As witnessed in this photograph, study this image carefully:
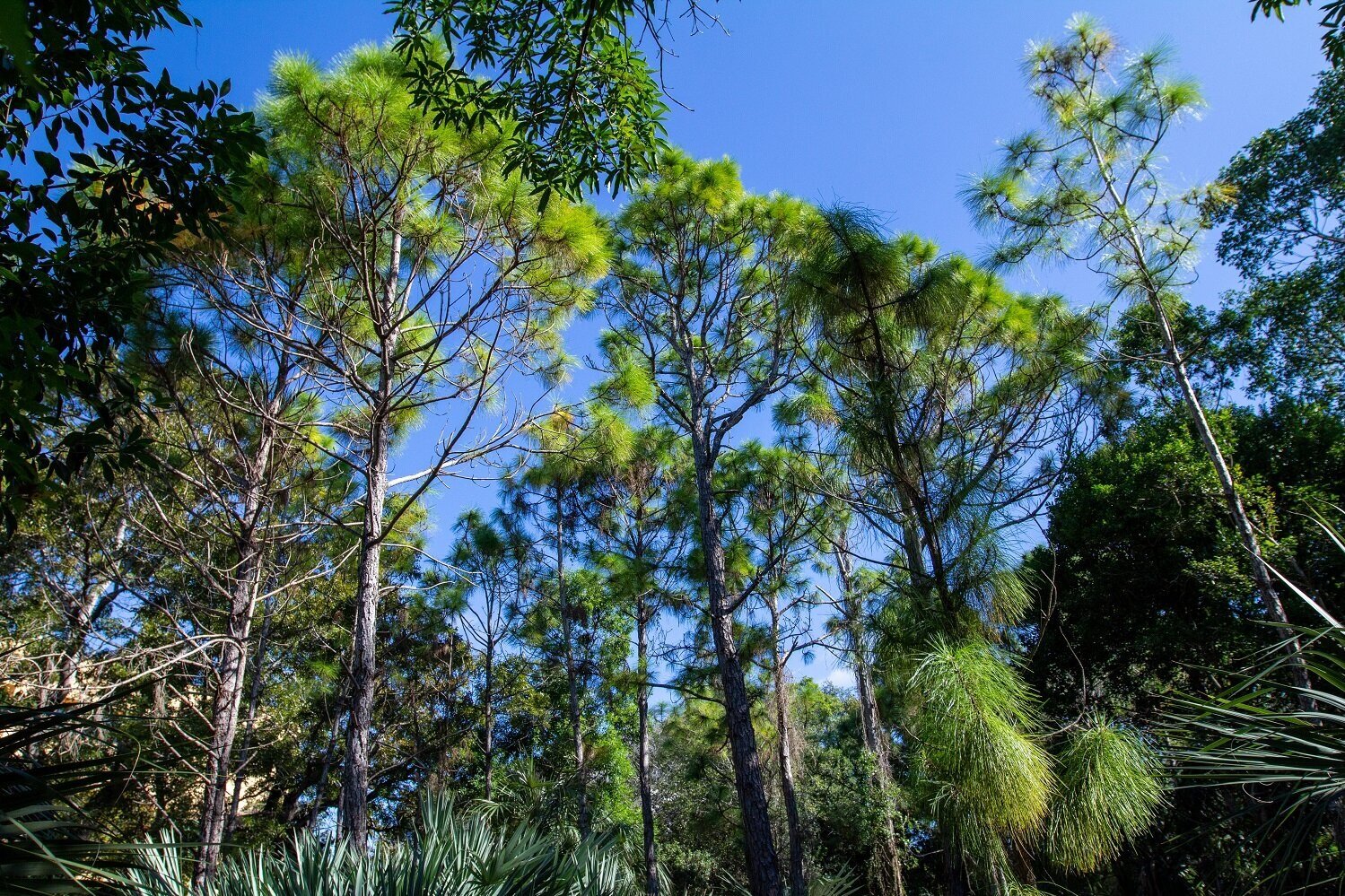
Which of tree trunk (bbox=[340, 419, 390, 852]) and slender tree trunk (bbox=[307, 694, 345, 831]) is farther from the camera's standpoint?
slender tree trunk (bbox=[307, 694, 345, 831])

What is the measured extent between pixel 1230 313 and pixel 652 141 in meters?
10.7

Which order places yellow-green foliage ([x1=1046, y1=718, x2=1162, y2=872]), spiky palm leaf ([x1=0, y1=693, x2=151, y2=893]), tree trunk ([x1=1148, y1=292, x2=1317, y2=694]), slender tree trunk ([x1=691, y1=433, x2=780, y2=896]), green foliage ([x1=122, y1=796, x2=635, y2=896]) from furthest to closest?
slender tree trunk ([x1=691, y1=433, x2=780, y2=896]) < tree trunk ([x1=1148, y1=292, x2=1317, y2=694]) < yellow-green foliage ([x1=1046, y1=718, x2=1162, y2=872]) < green foliage ([x1=122, y1=796, x2=635, y2=896]) < spiky palm leaf ([x1=0, y1=693, x2=151, y2=893])

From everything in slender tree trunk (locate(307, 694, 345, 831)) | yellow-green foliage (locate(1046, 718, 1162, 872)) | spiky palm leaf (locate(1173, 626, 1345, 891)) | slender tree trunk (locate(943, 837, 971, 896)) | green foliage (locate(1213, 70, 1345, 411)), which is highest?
green foliage (locate(1213, 70, 1345, 411))

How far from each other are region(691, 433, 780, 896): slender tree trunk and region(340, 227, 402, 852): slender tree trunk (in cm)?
290

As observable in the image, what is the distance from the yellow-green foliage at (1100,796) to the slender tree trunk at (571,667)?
24.7 feet

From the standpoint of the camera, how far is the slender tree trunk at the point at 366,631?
13.5 ft

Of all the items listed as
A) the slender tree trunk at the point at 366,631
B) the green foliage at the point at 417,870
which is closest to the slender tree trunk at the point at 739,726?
the green foliage at the point at 417,870

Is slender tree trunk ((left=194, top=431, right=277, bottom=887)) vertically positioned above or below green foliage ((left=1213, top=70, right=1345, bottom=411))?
below

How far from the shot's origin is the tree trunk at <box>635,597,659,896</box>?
9.55 m

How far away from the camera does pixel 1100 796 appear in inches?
121

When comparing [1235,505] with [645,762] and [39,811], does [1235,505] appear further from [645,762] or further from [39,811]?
[645,762]

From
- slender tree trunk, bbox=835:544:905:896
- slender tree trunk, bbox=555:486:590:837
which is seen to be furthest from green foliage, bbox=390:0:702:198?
slender tree trunk, bbox=555:486:590:837

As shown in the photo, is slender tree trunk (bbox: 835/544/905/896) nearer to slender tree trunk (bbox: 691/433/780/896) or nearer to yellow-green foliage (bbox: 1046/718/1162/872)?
slender tree trunk (bbox: 691/433/780/896)

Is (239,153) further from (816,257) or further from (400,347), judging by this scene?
(400,347)
